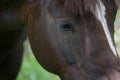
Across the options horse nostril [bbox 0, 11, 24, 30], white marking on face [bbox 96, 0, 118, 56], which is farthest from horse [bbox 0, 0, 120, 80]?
horse nostril [bbox 0, 11, 24, 30]

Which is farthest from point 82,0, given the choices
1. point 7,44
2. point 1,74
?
point 1,74

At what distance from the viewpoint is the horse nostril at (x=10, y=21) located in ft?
9.97

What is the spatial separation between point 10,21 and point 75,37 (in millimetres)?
707

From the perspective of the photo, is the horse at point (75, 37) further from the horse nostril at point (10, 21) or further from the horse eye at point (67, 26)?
the horse nostril at point (10, 21)

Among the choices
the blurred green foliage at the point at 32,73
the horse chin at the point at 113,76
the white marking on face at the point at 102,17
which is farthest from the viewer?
the blurred green foliage at the point at 32,73

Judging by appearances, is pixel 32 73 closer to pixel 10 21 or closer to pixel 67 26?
pixel 10 21

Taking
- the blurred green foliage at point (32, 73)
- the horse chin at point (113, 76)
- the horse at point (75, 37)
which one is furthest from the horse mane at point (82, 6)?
the blurred green foliage at point (32, 73)

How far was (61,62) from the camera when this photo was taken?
8.46 ft

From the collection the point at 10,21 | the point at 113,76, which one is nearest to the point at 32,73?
the point at 10,21

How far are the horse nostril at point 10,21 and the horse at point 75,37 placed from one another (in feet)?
0.94

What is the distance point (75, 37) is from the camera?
2.52m

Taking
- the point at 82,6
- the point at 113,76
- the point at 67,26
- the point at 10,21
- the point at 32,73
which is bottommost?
the point at 32,73

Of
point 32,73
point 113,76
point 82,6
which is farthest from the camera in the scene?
point 32,73

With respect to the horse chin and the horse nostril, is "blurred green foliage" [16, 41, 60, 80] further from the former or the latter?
the horse chin
